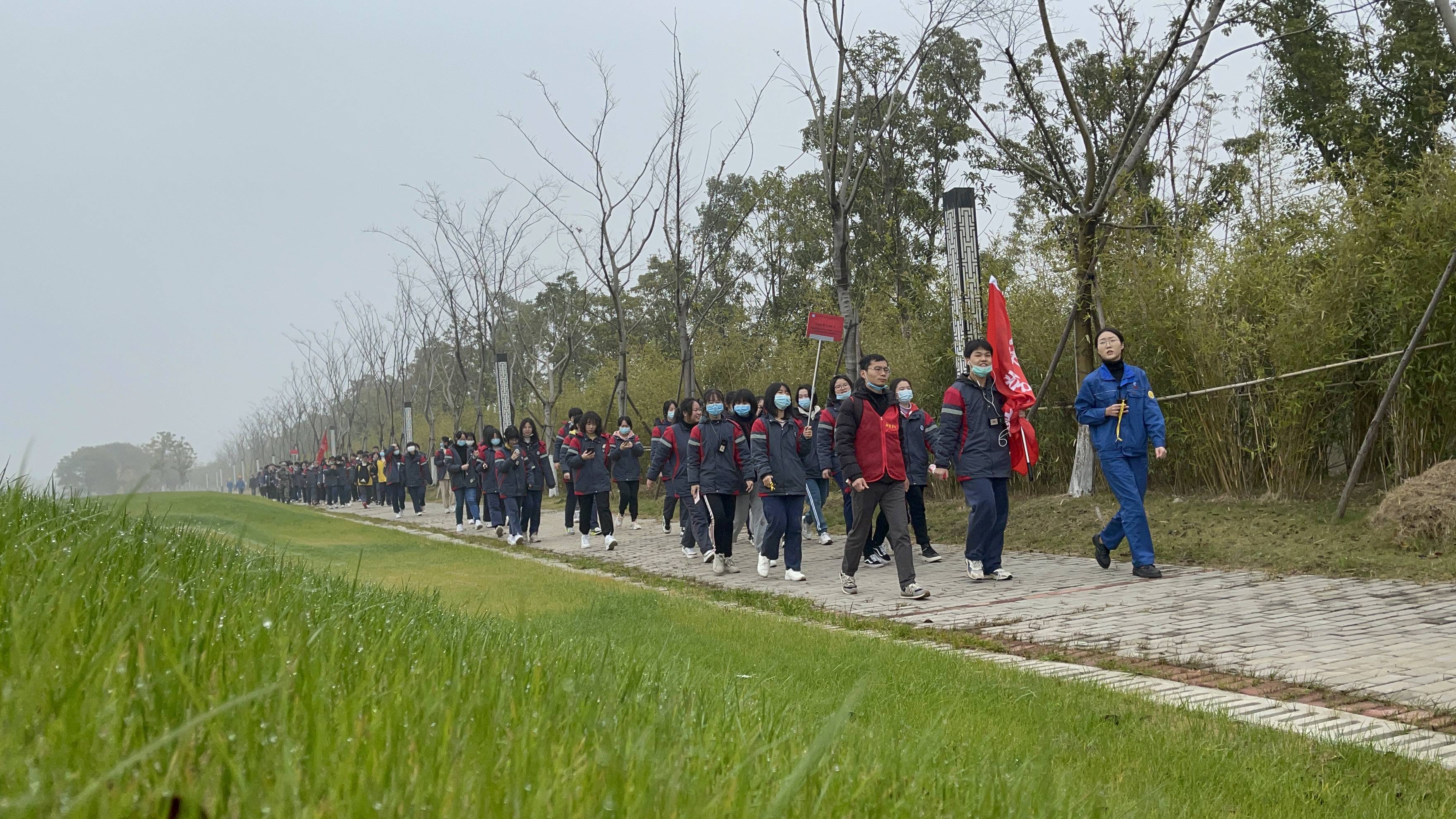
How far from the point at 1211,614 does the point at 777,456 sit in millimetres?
4750

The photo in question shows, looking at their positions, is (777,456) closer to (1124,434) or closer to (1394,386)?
(1124,434)

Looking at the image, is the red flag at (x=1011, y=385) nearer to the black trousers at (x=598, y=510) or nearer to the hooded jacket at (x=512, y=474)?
the black trousers at (x=598, y=510)

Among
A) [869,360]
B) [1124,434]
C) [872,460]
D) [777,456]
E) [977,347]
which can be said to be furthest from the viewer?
[777,456]

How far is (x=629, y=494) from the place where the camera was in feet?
61.6

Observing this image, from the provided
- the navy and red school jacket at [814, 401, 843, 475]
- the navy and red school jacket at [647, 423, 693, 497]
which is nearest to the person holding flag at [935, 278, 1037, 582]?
the navy and red school jacket at [814, 401, 843, 475]

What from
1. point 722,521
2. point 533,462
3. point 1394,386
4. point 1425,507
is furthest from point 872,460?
point 533,462

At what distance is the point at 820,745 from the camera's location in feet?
4.14

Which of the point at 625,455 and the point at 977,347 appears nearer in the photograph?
the point at 977,347

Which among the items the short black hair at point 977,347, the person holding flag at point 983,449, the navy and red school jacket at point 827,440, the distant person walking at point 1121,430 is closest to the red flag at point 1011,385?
the person holding flag at point 983,449

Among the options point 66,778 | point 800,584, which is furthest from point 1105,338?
point 66,778

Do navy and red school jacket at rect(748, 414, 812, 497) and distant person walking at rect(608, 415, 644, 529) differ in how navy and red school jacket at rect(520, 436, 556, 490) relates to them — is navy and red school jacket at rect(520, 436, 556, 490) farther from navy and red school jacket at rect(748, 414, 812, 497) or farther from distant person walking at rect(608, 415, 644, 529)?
navy and red school jacket at rect(748, 414, 812, 497)

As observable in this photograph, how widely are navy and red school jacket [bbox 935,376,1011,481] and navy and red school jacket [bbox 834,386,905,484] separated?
81 centimetres

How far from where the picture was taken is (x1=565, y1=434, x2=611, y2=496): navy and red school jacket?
1577 cm

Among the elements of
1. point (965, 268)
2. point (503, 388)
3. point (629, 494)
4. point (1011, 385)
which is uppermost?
point (503, 388)
